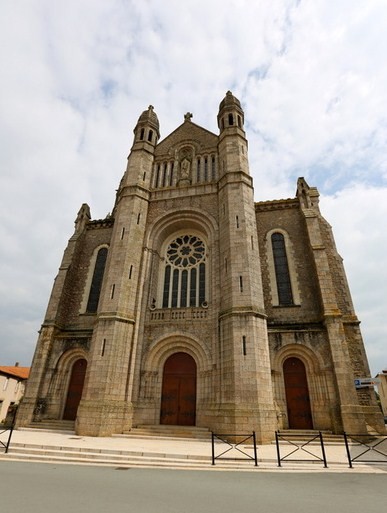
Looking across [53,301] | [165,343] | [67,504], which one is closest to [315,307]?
[165,343]

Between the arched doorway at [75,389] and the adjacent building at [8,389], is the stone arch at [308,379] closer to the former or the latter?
the arched doorway at [75,389]

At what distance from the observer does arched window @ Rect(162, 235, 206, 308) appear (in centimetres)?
1688

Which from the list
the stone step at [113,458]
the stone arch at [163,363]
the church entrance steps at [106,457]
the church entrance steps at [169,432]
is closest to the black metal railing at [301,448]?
the stone step at [113,458]

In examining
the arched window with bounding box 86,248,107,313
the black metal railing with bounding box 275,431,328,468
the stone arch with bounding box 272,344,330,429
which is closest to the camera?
the black metal railing with bounding box 275,431,328,468

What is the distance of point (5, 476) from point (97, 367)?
7.71 m

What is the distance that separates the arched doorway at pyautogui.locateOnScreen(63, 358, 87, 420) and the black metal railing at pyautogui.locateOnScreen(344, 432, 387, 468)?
44.7 feet

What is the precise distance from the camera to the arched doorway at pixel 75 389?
16.0 meters

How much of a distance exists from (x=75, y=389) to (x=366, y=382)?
50.3 ft

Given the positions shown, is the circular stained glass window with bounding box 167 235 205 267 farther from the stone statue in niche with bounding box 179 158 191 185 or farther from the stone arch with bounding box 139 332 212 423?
the stone arch with bounding box 139 332 212 423

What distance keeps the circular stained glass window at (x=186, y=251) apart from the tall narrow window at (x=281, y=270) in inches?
181

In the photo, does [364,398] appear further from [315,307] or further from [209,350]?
[209,350]

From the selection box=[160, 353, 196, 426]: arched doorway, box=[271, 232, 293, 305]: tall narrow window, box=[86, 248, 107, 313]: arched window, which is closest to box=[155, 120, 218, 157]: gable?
box=[271, 232, 293, 305]: tall narrow window

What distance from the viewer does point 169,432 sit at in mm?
12805

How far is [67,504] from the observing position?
4574 millimetres
